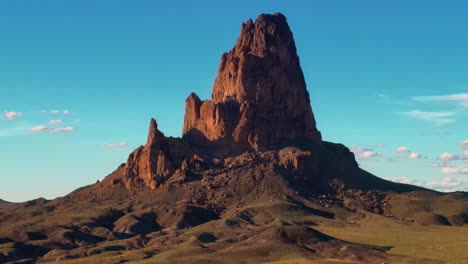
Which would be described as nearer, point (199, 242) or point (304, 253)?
point (304, 253)

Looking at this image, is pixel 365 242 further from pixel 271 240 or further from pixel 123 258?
pixel 123 258

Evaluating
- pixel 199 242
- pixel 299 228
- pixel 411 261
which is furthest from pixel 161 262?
pixel 411 261

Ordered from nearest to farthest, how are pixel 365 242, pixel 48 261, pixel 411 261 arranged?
pixel 411 261, pixel 48 261, pixel 365 242

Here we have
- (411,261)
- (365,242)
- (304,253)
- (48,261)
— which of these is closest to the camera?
(411,261)

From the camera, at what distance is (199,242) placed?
19112 centimetres

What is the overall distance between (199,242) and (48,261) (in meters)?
40.3

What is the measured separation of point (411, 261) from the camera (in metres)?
158

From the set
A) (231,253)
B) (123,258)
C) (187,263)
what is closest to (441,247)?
(231,253)

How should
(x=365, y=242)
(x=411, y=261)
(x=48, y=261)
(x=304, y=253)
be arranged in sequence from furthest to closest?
(x=365, y=242) → (x=48, y=261) → (x=304, y=253) → (x=411, y=261)

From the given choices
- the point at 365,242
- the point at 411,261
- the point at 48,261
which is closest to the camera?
the point at 411,261

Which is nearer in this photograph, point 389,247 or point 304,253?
point 304,253

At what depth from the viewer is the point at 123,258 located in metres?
173

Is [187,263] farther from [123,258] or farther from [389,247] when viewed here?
[389,247]

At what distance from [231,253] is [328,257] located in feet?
76.9
